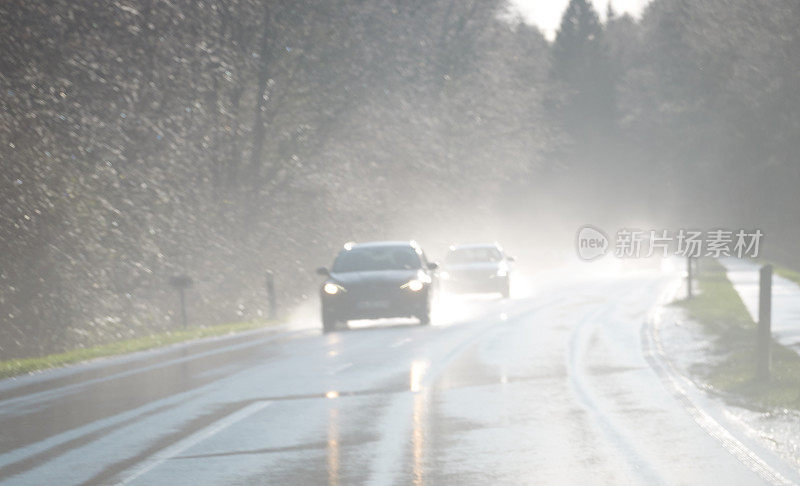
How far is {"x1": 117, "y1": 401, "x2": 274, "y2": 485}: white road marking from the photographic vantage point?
8.78 meters

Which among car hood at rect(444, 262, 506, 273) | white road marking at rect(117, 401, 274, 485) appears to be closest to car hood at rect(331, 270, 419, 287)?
white road marking at rect(117, 401, 274, 485)

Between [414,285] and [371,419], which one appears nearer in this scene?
[371,419]

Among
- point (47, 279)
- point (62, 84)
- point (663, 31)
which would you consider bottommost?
point (47, 279)

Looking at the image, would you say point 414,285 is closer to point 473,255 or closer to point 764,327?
point 764,327

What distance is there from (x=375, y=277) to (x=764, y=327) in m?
11.0

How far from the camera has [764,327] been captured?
14.3m

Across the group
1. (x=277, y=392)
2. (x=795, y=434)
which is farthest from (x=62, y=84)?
(x=795, y=434)

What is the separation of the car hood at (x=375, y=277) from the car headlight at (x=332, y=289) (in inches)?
4.5

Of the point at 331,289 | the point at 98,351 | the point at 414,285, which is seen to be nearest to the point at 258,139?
the point at 331,289

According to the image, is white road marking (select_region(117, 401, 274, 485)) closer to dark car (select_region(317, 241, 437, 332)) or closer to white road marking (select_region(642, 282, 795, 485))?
white road marking (select_region(642, 282, 795, 485))

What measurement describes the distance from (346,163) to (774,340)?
20.8 m

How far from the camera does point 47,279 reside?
21.3 m

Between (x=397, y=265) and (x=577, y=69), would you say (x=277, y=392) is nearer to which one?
(x=397, y=265)

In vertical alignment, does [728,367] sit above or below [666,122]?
below
